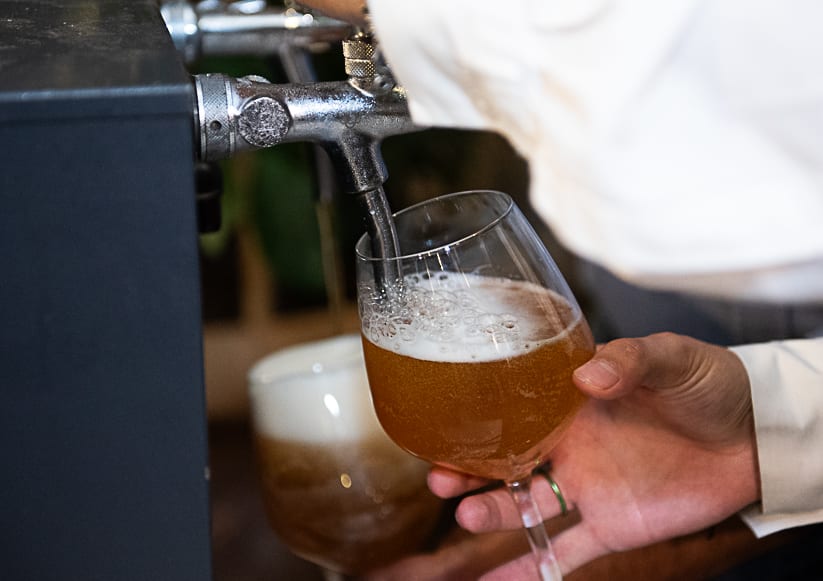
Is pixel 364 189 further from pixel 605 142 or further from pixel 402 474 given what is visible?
pixel 402 474

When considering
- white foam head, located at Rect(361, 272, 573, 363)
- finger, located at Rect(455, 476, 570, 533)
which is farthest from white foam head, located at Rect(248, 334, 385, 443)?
white foam head, located at Rect(361, 272, 573, 363)

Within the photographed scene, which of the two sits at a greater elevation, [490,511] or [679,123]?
[679,123]

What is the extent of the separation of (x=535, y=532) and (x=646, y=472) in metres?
0.20

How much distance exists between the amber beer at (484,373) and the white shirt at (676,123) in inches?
6.4

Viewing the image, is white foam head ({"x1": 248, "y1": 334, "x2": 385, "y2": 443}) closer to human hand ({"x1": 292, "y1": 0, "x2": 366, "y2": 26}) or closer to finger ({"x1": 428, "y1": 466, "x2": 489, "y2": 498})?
finger ({"x1": 428, "y1": 466, "x2": 489, "y2": 498})

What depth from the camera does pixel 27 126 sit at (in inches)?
17.0

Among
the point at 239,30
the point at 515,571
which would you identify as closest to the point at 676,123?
the point at 515,571

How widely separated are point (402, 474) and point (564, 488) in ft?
0.49

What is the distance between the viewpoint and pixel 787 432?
31.0 inches

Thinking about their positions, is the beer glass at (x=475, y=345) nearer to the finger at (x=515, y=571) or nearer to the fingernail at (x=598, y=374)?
the fingernail at (x=598, y=374)

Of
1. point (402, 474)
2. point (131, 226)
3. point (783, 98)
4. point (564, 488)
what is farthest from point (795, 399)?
point (131, 226)

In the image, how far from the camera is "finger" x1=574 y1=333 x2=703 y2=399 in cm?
62

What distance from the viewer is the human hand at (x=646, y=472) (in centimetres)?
77

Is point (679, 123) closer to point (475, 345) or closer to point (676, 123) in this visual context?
point (676, 123)
